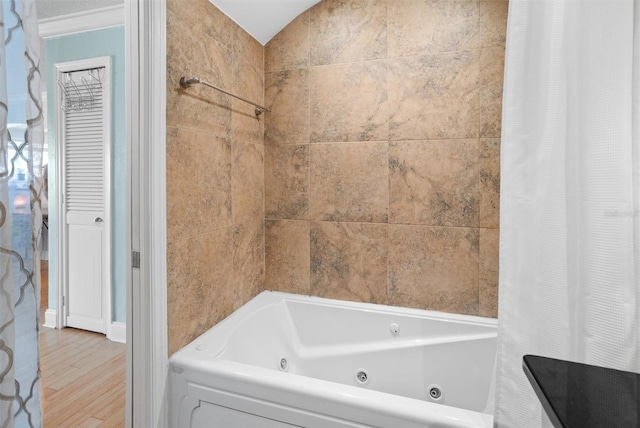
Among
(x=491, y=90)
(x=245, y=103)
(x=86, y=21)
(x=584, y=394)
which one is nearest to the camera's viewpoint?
(x=584, y=394)

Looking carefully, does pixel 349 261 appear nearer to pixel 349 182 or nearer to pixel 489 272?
pixel 349 182

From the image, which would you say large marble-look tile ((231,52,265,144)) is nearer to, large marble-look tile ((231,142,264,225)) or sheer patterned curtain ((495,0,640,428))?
large marble-look tile ((231,142,264,225))

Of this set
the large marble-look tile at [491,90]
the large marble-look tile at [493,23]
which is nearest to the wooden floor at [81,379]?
the large marble-look tile at [491,90]

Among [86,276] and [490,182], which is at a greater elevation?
[490,182]

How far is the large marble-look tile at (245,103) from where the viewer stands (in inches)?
77.5

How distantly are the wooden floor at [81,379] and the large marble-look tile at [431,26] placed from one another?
103 inches

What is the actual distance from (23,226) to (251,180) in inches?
52.3

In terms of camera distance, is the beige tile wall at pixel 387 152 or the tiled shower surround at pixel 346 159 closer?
the tiled shower surround at pixel 346 159

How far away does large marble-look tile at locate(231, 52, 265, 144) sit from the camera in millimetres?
1968

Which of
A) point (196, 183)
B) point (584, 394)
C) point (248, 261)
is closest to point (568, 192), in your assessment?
point (584, 394)

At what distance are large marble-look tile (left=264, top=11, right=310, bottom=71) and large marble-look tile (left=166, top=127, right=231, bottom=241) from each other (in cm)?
74

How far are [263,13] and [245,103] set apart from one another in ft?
1.76

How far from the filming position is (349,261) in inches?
85.0

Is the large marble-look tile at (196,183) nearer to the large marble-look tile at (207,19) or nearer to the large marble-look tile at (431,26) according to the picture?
the large marble-look tile at (207,19)
